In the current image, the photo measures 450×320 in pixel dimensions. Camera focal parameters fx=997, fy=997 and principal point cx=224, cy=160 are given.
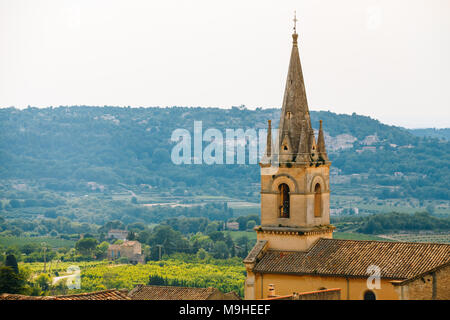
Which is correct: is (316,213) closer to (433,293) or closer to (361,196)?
(433,293)

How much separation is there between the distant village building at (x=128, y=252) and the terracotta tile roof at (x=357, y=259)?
9963 centimetres

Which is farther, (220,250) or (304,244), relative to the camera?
(220,250)

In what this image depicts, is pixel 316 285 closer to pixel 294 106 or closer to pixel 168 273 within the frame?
pixel 294 106

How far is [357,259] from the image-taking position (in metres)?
38.0

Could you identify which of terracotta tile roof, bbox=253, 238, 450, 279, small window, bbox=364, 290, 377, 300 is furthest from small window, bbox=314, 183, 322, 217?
small window, bbox=364, 290, 377, 300

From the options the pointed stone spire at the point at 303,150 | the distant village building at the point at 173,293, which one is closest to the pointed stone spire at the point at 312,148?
the pointed stone spire at the point at 303,150

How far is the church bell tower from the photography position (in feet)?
134

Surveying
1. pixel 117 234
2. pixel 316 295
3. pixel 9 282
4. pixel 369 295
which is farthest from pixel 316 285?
pixel 117 234

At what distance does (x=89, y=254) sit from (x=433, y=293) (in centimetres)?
11844

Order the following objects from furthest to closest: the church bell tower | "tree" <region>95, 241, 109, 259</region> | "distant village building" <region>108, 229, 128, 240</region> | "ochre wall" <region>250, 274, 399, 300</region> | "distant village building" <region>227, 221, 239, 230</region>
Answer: "distant village building" <region>108, 229, 128, 240</region>, "distant village building" <region>227, 221, 239, 230</region>, "tree" <region>95, 241, 109, 259</region>, the church bell tower, "ochre wall" <region>250, 274, 399, 300</region>

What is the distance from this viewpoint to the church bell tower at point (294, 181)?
1609 inches

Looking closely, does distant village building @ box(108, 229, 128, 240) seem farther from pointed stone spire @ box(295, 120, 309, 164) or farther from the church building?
pointed stone spire @ box(295, 120, 309, 164)

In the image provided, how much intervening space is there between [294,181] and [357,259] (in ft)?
16.0
